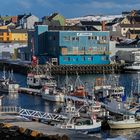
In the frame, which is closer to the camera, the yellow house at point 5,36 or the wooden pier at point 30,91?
the wooden pier at point 30,91

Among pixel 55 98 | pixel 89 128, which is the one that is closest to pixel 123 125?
pixel 89 128

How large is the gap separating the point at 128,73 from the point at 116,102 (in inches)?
542

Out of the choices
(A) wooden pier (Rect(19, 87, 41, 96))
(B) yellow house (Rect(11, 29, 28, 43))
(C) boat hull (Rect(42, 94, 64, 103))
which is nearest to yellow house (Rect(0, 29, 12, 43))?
Answer: (B) yellow house (Rect(11, 29, 28, 43))

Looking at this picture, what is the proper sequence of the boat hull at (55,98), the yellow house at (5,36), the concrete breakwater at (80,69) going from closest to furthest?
the boat hull at (55,98) < the concrete breakwater at (80,69) < the yellow house at (5,36)

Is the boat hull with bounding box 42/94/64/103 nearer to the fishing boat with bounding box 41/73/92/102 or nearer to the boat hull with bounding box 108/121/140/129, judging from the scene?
the fishing boat with bounding box 41/73/92/102

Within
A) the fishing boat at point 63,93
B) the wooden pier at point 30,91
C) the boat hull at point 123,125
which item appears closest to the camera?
Answer: the boat hull at point 123,125

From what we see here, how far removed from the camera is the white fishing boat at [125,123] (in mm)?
13562

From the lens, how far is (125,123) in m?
13.7

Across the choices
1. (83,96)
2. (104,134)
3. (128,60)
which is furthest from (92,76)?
(104,134)

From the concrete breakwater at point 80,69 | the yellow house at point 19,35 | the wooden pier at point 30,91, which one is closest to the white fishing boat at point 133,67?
the concrete breakwater at point 80,69

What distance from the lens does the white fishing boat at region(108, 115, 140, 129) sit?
1356 centimetres

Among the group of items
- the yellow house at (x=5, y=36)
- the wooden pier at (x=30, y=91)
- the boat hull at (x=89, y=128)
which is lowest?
the boat hull at (x=89, y=128)

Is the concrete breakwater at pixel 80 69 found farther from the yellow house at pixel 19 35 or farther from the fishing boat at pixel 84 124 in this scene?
the fishing boat at pixel 84 124

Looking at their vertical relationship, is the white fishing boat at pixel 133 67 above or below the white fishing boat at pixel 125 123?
above
